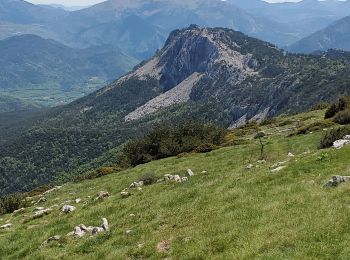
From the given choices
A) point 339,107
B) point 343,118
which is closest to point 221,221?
point 343,118

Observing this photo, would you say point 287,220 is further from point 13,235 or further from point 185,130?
point 185,130

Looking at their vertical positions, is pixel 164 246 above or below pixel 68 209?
above

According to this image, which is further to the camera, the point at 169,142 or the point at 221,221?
the point at 169,142

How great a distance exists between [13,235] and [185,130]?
38406mm

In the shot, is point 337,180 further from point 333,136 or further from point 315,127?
point 315,127

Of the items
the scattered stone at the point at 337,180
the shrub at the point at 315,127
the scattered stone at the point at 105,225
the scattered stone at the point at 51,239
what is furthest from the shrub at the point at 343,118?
the scattered stone at the point at 51,239

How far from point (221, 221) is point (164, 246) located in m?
2.61

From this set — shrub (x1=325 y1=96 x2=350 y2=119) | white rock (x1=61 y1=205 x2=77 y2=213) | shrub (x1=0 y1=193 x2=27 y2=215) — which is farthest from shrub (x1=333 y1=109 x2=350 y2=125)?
shrub (x1=0 y1=193 x2=27 y2=215)

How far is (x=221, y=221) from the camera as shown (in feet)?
62.5

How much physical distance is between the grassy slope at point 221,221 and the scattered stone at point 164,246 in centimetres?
20

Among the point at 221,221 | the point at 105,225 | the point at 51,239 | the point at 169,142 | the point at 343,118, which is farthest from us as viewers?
the point at 169,142

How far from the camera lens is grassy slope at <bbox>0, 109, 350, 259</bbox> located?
1559cm

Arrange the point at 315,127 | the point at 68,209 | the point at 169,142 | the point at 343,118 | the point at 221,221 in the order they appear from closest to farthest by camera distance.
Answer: the point at 221,221 < the point at 68,209 < the point at 315,127 < the point at 343,118 < the point at 169,142

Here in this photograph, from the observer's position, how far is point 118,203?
27125 mm
